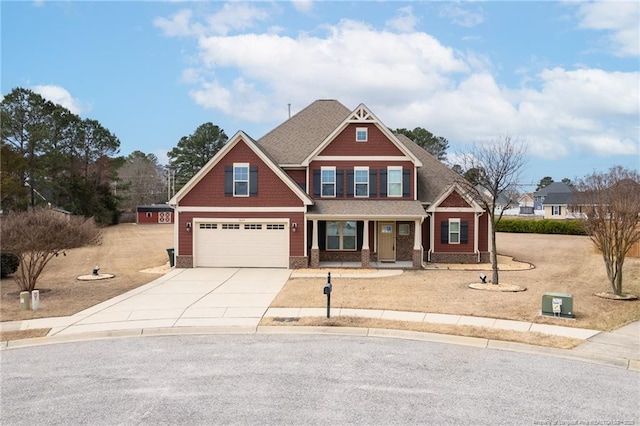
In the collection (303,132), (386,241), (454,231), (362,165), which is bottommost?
(386,241)

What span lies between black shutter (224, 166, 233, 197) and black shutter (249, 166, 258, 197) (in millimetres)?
978

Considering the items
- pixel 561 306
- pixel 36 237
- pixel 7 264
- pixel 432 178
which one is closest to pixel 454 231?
pixel 432 178

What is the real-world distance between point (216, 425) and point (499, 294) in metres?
13.0

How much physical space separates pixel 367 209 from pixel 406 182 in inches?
118

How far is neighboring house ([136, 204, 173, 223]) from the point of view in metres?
70.2

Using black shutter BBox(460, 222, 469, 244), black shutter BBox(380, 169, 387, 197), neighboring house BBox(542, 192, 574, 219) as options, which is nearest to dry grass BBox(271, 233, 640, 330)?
black shutter BBox(460, 222, 469, 244)

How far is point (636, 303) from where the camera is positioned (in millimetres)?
16047

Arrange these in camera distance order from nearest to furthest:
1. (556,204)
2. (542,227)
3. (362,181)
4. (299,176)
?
(362,181) < (299,176) < (542,227) < (556,204)

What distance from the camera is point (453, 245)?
2723cm

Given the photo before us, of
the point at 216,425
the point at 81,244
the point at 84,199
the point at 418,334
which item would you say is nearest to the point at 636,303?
the point at 418,334

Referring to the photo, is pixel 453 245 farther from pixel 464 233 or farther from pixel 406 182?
pixel 406 182

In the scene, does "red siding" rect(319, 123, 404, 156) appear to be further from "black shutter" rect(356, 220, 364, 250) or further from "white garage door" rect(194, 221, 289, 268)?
"white garage door" rect(194, 221, 289, 268)

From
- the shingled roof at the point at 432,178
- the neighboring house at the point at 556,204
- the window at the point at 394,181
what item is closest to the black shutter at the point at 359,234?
the window at the point at 394,181

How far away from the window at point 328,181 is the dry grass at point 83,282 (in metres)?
9.28
